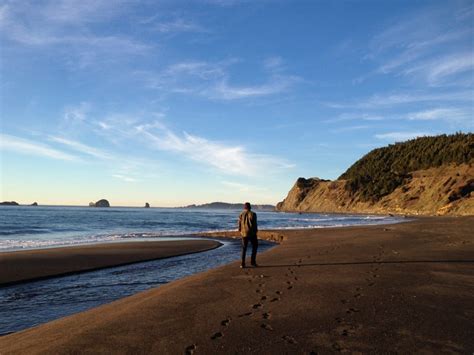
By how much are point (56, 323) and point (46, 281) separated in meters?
7.14

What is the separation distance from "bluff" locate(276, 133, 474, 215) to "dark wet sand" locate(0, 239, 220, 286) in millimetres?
65799

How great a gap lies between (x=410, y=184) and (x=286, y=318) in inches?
4454

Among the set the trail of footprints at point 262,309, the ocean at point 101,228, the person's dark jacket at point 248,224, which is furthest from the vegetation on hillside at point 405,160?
the trail of footprints at point 262,309

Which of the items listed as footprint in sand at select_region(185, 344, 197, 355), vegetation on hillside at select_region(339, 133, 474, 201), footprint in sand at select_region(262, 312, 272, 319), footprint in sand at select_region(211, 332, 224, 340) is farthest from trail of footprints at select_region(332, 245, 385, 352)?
vegetation on hillside at select_region(339, 133, 474, 201)

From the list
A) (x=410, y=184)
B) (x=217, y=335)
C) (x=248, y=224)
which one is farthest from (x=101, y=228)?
(x=410, y=184)

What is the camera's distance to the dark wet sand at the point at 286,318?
19.1 ft

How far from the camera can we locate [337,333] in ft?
20.5

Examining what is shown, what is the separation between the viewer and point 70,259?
18.5m

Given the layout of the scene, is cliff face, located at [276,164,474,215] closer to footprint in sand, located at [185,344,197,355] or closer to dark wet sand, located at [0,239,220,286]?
dark wet sand, located at [0,239,220,286]

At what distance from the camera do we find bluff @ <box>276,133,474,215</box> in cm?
8438

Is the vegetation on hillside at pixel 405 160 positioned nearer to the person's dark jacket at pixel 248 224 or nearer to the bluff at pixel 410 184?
the bluff at pixel 410 184

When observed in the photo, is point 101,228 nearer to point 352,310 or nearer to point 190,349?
point 352,310

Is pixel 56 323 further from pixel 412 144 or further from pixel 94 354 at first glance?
pixel 412 144

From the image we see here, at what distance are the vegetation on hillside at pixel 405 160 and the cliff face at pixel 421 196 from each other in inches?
107
